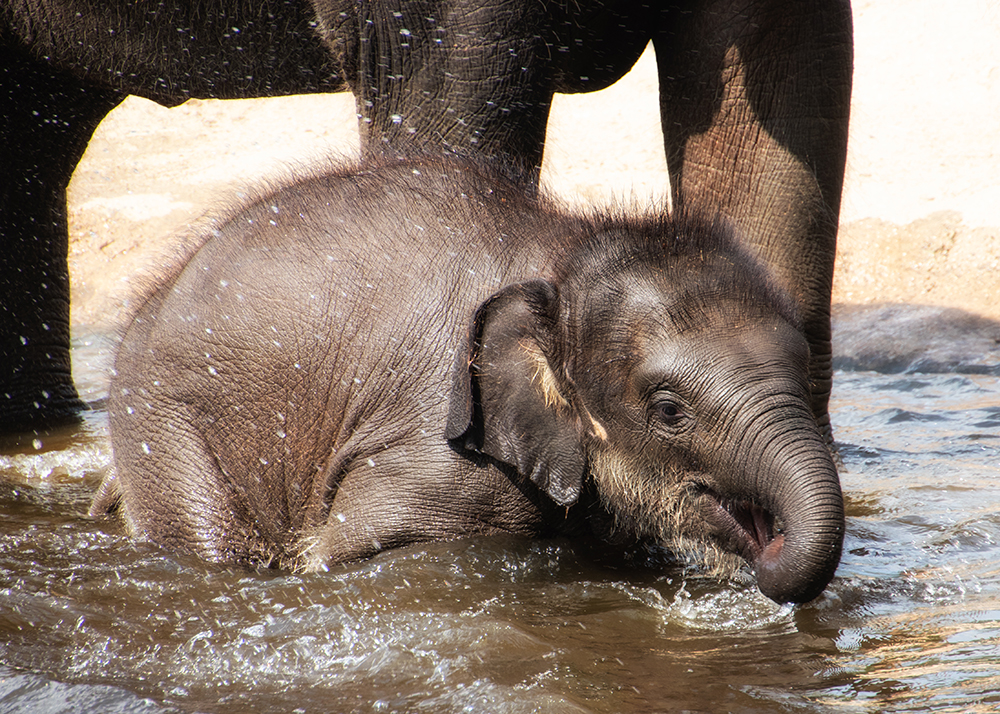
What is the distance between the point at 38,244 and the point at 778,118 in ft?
11.7

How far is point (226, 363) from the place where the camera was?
3.26 meters

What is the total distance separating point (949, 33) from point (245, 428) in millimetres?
8263

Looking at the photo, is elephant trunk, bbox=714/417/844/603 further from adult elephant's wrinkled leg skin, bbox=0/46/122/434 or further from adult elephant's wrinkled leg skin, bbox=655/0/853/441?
adult elephant's wrinkled leg skin, bbox=0/46/122/434

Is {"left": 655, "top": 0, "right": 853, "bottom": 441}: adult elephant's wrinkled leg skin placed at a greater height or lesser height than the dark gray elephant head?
greater

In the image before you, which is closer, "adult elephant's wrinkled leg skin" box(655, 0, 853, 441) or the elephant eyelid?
the elephant eyelid

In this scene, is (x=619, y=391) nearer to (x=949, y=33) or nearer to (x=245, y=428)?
(x=245, y=428)

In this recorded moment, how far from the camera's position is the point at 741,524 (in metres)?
2.74

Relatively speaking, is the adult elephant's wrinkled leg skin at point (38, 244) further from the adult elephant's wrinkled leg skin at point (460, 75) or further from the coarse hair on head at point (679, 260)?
the coarse hair on head at point (679, 260)

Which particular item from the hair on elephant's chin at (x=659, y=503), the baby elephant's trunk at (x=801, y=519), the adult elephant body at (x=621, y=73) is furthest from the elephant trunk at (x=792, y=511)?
Result: the adult elephant body at (x=621, y=73)

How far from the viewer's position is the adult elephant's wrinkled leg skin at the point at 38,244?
5.36 m

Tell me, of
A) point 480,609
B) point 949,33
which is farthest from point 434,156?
point 949,33

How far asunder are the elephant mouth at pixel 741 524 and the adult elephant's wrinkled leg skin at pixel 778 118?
122cm

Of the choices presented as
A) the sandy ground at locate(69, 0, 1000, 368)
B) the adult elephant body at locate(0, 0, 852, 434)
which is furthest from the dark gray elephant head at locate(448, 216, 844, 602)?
the sandy ground at locate(69, 0, 1000, 368)

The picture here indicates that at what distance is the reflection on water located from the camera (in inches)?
93.3
